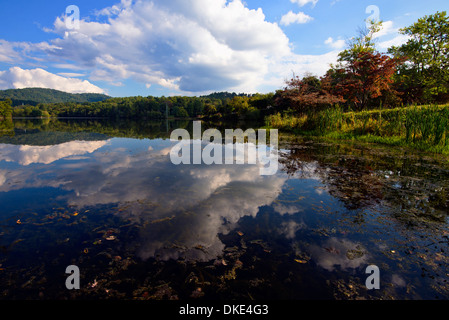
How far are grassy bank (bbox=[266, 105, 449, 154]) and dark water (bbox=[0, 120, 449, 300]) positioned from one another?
4.65 m

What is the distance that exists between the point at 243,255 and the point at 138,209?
215cm

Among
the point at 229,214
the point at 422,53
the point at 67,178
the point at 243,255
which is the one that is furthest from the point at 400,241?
the point at 422,53

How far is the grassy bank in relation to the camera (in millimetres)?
8789

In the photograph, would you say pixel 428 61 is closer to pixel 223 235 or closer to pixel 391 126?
pixel 391 126

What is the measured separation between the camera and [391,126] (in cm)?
1126

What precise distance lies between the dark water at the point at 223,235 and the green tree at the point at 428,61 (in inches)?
990

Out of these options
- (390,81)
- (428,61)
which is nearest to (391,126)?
(390,81)

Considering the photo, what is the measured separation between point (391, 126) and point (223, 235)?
12838mm

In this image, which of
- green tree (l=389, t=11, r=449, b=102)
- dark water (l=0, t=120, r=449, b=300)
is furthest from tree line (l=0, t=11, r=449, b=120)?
dark water (l=0, t=120, r=449, b=300)
